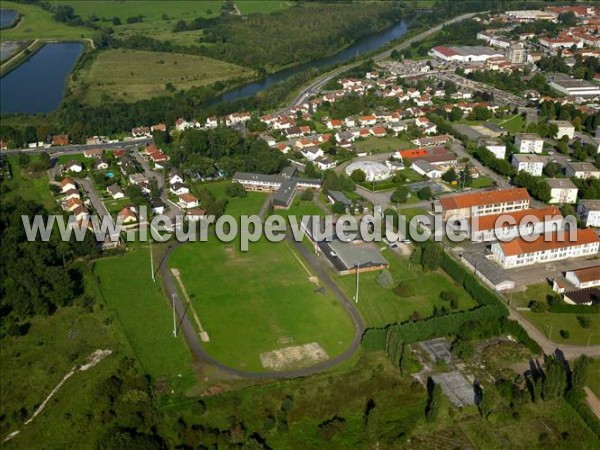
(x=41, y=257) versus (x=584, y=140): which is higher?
(x=41, y=257)

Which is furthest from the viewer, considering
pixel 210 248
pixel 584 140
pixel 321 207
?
pixel 584 140

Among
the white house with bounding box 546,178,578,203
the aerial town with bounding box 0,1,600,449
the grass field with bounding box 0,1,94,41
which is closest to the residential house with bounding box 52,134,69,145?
the aerial town with bounding box 0,1,600,449

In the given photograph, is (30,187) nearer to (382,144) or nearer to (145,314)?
(145,314)

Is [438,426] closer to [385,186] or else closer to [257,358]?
[257,358]

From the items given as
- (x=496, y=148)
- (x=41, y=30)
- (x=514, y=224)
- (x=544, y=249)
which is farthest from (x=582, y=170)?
(x=41, y=30)

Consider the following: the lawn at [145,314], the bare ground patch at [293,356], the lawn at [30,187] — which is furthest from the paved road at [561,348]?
the lawn at [30,187]

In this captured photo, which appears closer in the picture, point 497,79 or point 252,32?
point 497,79

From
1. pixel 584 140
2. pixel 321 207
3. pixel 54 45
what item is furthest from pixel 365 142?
pixel 54 45
